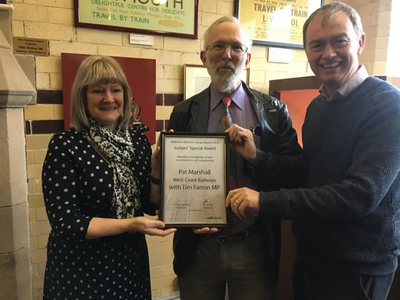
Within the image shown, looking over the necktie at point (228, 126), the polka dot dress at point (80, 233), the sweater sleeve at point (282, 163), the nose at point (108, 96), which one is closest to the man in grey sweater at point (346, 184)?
the sweater sleeve at point (282, 163)

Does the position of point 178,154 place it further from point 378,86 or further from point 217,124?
point 378,86

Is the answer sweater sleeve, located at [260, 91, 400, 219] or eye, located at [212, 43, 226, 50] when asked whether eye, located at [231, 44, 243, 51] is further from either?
sweater sleeve, located at [260, 91, 400, 219]

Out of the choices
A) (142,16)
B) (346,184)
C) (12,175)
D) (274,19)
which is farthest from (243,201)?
(274,19)

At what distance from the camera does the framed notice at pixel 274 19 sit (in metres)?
2.71

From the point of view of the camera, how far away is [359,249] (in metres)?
1.21

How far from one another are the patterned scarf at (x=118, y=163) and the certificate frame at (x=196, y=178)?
6.0 inches

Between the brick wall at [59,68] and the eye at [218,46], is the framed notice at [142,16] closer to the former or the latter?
the brick wall at [59,68]

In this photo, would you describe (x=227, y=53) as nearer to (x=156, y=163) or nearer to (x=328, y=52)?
(x=328, y=52)

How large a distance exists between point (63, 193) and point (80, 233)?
160 mm

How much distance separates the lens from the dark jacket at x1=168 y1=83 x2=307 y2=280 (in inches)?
56.6

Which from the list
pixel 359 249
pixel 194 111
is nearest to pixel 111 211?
pixel 194 111

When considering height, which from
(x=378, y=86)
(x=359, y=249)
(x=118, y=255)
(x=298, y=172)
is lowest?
(x=118, y=255)

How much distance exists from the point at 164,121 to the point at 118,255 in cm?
138

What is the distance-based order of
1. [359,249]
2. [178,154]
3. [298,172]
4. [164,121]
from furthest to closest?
1. [164,121]
2. [298,172]
3. [178,154]
4. [359,249]
